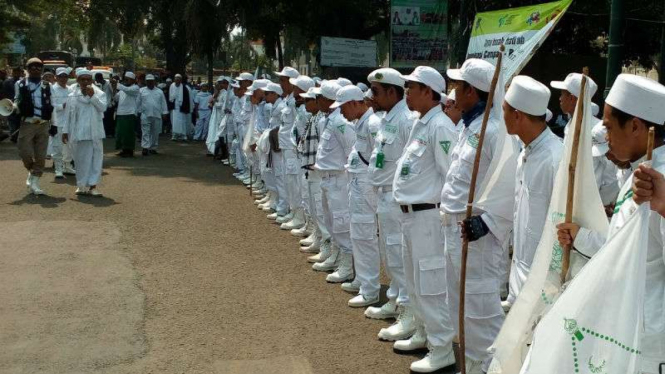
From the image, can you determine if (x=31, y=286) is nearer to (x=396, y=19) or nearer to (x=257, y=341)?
(x=257, y=341)

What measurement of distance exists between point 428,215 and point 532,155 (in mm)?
1289

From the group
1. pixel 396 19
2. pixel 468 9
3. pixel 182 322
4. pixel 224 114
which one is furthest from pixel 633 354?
pixel 396 19

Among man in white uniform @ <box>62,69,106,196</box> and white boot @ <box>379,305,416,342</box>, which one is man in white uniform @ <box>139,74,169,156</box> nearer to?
man in white uniform @ <box>62,69,106,196</box>

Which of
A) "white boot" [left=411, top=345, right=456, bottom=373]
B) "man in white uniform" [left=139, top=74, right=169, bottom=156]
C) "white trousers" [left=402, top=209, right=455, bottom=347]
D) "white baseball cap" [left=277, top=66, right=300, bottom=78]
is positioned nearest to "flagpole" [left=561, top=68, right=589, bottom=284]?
"white trousers" [left=402, top=209, right=455, bottom=347]

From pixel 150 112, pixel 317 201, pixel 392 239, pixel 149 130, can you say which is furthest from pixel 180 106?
pixel 392 239

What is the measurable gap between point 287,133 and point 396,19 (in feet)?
46.3

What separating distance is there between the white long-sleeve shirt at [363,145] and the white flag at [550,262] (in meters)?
3.90

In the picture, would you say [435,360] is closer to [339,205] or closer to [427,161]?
[427,161]

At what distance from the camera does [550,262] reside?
355cm

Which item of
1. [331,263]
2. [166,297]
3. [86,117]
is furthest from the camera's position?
[86,117]

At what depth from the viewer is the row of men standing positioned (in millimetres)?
4723

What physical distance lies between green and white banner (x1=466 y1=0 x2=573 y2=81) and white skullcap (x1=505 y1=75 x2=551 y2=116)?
18.0 ft

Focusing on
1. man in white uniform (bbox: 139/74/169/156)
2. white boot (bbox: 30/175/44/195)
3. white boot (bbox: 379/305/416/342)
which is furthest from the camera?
man in white uniform (bbox: 139/74/169/156)

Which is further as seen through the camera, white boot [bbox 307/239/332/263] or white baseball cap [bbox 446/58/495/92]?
white boot [bbox 307/239/332/263]
